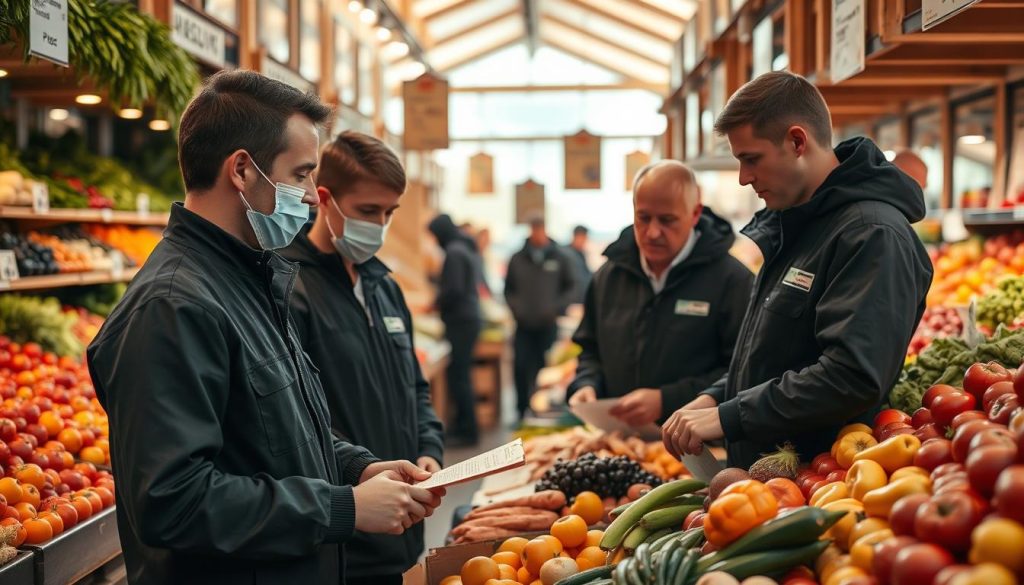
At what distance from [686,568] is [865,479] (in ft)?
1.39

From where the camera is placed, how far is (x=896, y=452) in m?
2.05

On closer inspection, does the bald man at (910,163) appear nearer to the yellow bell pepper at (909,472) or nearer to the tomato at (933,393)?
the tomato at (933,393)

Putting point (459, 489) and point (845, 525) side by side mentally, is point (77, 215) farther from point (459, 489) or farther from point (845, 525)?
point (845, 525)

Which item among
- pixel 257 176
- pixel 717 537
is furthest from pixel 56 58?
pixel 717 537

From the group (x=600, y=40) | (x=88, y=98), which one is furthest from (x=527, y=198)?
(x=600, y=40)

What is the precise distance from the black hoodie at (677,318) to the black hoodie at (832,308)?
0.91 m

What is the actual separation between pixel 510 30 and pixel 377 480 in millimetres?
17113

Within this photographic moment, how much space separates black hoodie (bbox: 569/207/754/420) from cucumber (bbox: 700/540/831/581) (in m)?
1.75

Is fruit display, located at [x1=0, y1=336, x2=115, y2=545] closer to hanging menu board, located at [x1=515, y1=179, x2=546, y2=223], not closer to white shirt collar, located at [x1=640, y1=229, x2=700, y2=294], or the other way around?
white shirt collar, located at [x1=640, y1=229, x2=700, y2=294]

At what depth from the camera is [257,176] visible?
2.00 metres

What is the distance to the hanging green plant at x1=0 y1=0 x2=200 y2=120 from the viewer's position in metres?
3.46

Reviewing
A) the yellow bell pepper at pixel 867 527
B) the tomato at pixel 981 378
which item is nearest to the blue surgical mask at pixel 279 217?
the yellow bell pepper at pixel 867 527

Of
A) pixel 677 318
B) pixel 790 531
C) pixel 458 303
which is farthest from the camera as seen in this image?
pixel 458 303

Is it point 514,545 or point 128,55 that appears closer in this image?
point 514,545
